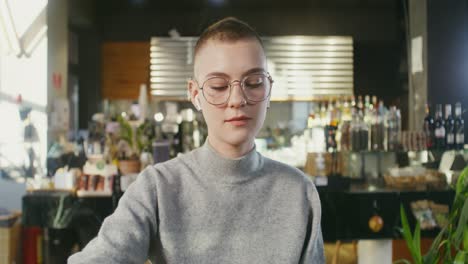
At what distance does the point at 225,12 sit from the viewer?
19.6 ft

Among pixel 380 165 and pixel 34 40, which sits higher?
pixel 34 40

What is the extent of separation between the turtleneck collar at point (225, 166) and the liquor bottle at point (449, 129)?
3.02 m

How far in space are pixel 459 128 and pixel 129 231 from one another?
3342 mm

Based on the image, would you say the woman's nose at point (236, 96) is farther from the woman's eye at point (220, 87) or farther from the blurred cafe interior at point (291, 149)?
the blurred cafe interior at point (291, 149)

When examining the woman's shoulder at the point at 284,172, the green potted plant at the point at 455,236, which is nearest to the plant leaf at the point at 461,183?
the green potted plant at the point at 455,236

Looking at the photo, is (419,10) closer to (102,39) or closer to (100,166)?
(100,166)

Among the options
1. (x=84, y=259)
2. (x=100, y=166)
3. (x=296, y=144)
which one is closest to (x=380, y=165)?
(x=296, y=144)

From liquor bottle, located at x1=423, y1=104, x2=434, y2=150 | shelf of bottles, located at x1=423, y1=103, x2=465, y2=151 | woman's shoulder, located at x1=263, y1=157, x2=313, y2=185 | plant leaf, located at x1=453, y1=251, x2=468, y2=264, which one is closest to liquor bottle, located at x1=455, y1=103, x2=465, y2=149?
shelf of bottles, located at x1=423, y1=103, x2=465, y2=151

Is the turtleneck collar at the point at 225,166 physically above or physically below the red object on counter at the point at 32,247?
above

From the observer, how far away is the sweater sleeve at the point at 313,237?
39.5 inches

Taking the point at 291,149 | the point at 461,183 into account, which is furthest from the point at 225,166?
the point at 291,149

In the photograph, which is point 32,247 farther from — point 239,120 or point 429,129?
point 239,120

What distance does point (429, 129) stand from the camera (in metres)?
3.82

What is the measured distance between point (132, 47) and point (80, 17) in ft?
2.08
